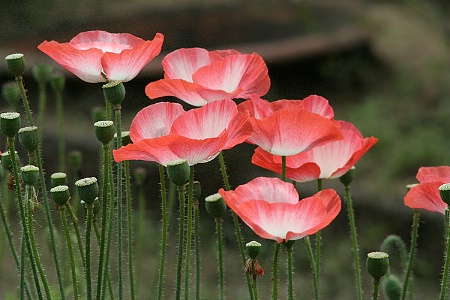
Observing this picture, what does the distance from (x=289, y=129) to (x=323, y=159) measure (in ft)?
0.39

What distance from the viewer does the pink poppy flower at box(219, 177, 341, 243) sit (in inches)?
33.6

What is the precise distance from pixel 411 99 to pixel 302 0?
622mm

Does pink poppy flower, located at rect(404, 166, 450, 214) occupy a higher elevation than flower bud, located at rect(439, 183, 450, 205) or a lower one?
higher

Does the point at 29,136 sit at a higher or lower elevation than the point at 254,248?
higher

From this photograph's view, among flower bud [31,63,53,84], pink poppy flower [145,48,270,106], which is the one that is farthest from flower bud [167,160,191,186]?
flower bud [31,63,53,84]

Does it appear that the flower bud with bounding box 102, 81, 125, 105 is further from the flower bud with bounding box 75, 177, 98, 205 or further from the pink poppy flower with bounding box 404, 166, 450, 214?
the pink poppy flower with bounding box 404, 166, 450, 214

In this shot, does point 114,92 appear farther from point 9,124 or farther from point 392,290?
point 392,290

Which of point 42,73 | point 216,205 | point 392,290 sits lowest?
point 392,290

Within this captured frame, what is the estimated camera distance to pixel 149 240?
2.80 m

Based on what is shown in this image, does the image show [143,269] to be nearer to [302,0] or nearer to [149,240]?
[149,240]

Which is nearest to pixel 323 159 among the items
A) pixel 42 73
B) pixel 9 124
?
pixel 9 124

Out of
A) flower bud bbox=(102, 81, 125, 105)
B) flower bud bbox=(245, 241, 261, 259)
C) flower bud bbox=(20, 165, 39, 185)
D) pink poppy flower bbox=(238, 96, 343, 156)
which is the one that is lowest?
flower bud bbox=(245, 241, 261, 259)

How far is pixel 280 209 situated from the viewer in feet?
2.83

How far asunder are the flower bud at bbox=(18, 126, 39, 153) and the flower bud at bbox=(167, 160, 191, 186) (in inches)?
6.6
